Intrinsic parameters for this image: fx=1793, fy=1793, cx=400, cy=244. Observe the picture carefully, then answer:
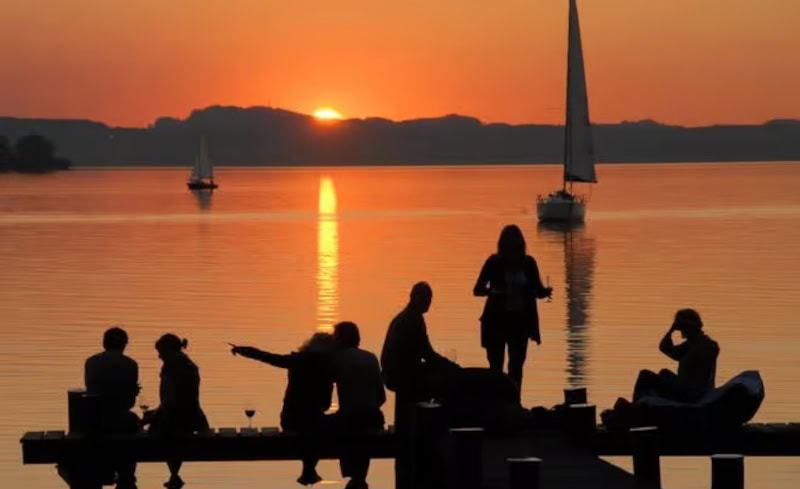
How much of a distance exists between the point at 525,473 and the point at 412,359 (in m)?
4.90

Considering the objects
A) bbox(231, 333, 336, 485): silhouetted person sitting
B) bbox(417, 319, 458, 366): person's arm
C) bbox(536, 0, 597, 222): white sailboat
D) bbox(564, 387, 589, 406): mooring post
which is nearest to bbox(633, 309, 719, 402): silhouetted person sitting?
bbox(564, 387, 589, 406): mooring post

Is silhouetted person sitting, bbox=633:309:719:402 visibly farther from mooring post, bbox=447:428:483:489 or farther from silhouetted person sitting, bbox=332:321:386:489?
mooring post, bbox=447:428:483:489

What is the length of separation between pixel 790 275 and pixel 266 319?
81.8 ft

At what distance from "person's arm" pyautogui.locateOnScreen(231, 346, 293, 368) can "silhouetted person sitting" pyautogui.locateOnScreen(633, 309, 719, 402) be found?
3637 millimetres

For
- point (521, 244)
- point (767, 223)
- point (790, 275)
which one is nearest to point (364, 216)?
point (767, 223)

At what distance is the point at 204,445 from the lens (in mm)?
18094

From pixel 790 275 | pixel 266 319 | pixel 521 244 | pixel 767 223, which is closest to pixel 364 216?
pixel 767 223

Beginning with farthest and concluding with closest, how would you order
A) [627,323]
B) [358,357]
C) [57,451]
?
[627,323]
[358,357]
[57,451]

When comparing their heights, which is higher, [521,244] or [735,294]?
[521,244]

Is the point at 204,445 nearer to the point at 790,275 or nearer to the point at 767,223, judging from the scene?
the point at 790,275

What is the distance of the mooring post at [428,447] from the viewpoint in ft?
55.7

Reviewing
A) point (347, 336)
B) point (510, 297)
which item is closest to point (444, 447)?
point (347, 336)

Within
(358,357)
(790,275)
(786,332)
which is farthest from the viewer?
(790,275)

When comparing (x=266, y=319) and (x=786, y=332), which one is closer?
(x=786, y=332)
